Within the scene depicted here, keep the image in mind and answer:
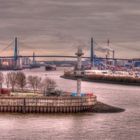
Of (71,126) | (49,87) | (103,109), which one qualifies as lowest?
(71,126)

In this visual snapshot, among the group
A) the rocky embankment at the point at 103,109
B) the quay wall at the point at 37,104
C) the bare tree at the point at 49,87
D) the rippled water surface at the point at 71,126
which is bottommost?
the rippled water surface at the point at 71,126

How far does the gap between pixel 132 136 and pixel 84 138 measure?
3.21 metres

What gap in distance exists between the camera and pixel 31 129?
147ft

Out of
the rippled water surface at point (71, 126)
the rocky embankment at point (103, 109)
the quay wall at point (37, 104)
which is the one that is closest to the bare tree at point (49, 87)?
the rocky embankment at point (103, 109)

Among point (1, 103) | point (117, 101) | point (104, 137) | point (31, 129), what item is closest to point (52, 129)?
point (31, 129)

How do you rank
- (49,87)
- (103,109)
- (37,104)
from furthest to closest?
1. (49,87)
2. (103,109)
3. (37,104)

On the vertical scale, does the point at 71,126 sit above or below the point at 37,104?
below

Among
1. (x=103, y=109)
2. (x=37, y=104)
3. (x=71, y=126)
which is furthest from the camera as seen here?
(x=103, y=109)

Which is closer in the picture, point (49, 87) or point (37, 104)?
point (37, 104)

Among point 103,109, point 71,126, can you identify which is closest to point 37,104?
point 103,109

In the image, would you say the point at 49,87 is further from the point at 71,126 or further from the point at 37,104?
the point at 71,126

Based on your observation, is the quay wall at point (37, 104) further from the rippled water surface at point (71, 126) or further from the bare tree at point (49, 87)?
the bare tree at point (49, 87)

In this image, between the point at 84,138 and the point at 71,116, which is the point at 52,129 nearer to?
the point at 84,138

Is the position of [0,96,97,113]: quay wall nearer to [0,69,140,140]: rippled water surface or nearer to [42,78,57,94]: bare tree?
[0,69,140,140]: rippled water surface
